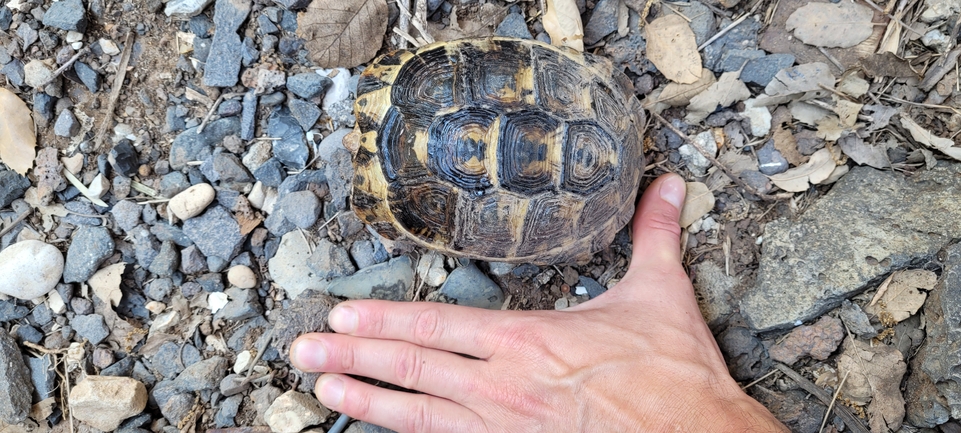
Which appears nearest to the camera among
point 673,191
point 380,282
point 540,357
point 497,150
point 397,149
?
point 497,150

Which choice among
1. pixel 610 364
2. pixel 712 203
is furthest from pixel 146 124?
pixel 712 203

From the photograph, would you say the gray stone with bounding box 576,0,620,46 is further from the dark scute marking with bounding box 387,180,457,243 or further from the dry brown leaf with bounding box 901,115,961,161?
the dry brown leaf with bounding box 901,115,961,161

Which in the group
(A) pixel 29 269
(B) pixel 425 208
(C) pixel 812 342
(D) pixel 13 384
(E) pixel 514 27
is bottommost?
(D) pixel 13 384

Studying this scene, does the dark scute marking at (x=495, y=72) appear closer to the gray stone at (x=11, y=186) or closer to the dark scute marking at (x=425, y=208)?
the dark scute marking at (x=425, y=208)

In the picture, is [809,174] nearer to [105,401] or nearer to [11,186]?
[105,401]

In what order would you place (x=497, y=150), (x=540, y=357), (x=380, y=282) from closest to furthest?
(x=497, y=150), (x=540, y=357), (x=380, y=282)

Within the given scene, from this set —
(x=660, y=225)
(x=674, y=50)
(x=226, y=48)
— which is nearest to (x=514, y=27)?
(x=674, y=50)

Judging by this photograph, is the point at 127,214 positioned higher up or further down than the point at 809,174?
further down

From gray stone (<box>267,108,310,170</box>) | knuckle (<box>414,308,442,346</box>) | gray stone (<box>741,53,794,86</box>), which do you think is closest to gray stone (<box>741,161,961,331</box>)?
gray stone (<box>741,53,794,86</box>)
